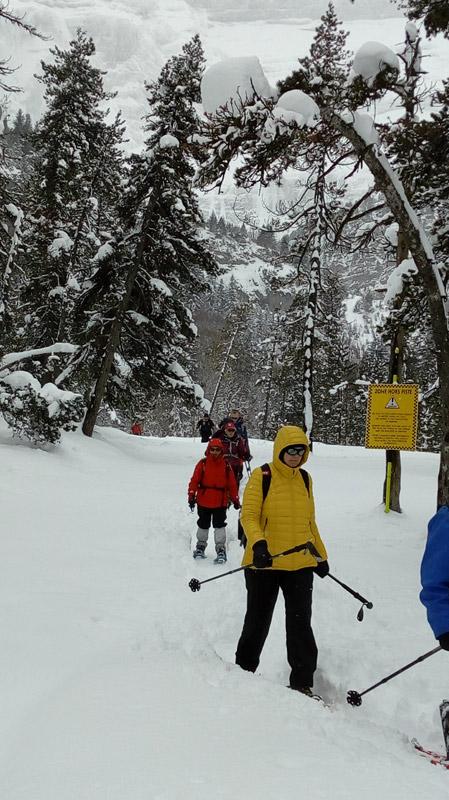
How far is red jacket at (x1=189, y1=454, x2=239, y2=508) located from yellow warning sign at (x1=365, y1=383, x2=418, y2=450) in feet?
10.3

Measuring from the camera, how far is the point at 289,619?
432 cm

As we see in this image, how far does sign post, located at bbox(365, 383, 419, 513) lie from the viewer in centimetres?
1026

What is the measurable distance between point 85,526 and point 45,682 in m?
5.02

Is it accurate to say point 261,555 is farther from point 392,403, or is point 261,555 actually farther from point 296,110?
point 392,403

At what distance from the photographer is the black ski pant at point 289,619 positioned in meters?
4.27

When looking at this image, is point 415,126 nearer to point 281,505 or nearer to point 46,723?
point 281,505

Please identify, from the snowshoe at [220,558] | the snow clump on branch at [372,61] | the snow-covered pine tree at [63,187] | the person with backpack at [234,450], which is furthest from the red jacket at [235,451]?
the snow-covered pine tree at [63,187]

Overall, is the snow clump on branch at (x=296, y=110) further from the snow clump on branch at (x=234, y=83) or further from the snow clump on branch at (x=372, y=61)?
the snow clump on branch at (x=372, y=61)

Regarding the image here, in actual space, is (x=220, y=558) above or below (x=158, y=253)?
below

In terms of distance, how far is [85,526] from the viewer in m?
8.57

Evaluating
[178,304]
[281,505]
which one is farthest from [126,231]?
[281,505]

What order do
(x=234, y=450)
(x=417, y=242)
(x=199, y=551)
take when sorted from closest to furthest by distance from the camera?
(x=417, y=242) < (x=199, y=551) < (x=234, y=450)

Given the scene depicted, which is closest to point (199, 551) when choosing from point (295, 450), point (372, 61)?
point (295, 450)

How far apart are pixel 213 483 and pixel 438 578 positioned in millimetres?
5666
